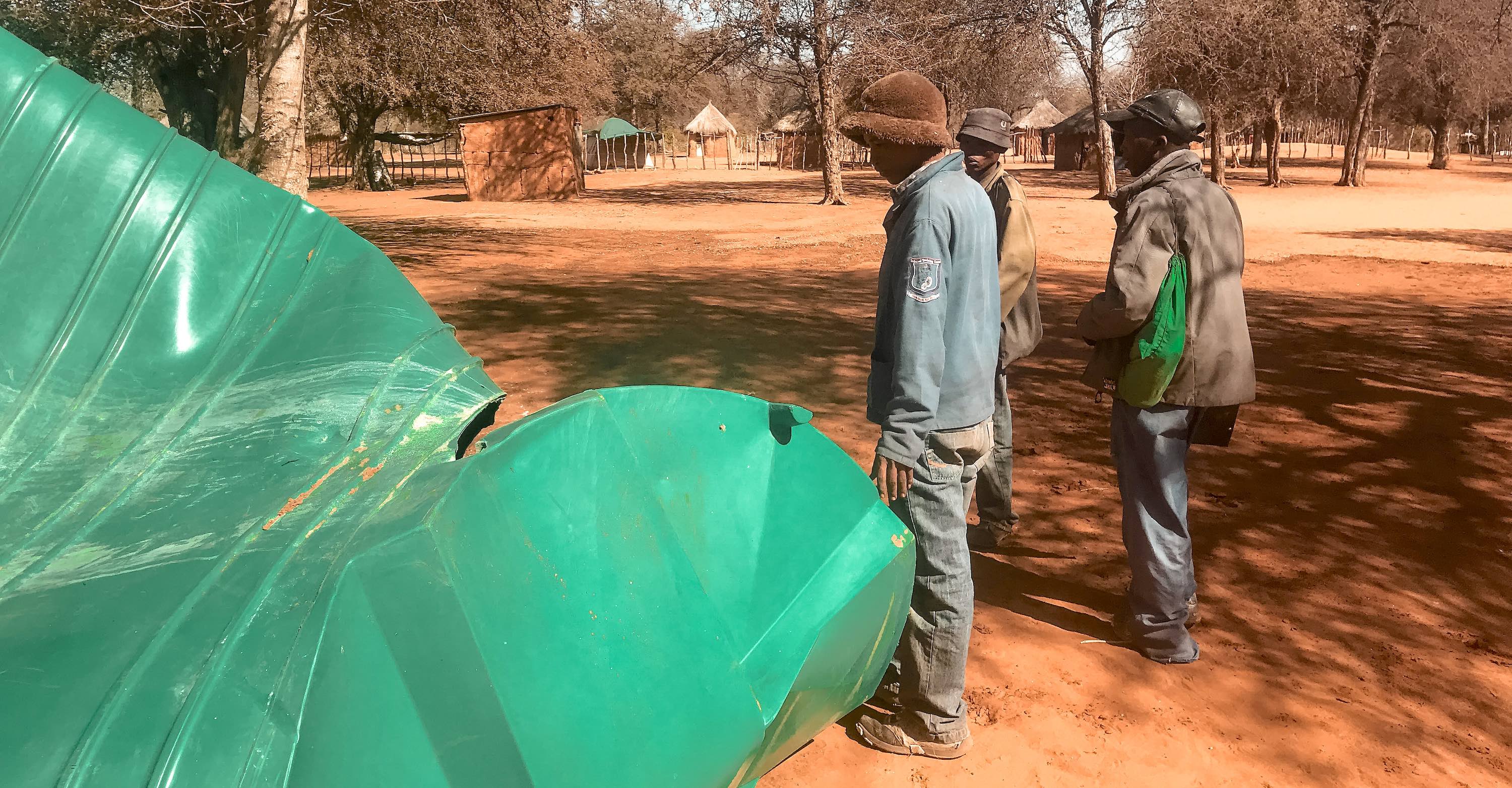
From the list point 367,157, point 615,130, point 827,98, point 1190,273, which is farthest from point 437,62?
point 615,130

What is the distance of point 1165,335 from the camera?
337 centimetres

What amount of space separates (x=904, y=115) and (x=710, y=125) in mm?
50147

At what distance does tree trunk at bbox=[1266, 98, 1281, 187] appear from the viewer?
29812 mm

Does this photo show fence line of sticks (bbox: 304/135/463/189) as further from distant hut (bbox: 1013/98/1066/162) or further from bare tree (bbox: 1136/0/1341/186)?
distant hut (bbox: 1013/98/1066/162)

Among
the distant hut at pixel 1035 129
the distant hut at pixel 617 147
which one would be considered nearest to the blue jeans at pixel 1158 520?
the distant hut at pixel 617 147

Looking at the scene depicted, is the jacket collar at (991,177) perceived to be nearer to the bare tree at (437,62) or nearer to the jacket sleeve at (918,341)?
the jacket sleeve at (918,341)

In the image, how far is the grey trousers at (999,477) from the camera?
4.52m

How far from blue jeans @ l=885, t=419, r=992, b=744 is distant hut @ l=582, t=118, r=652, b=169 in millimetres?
46520

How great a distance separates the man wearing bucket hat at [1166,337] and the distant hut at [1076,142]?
37.3 meters

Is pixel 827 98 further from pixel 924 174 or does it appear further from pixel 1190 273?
pixel 924 174

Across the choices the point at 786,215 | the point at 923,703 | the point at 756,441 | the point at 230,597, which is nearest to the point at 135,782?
the point at 230,597

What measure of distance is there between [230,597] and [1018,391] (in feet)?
20.3

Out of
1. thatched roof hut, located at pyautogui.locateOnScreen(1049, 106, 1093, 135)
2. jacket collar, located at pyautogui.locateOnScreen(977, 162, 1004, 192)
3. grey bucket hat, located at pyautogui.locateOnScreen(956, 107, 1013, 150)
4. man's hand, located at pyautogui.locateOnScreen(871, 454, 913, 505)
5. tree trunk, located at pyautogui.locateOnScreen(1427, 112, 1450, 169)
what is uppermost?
thatched roof hut, located at pyautogui.locateOnScreen(1049, 106, 1093, 135)

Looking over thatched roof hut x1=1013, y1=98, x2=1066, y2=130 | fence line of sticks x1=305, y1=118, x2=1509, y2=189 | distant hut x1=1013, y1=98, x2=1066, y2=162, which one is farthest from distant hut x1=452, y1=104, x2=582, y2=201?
thatched roof hut x1=1013, y1=98, x2=1066, y2=130
